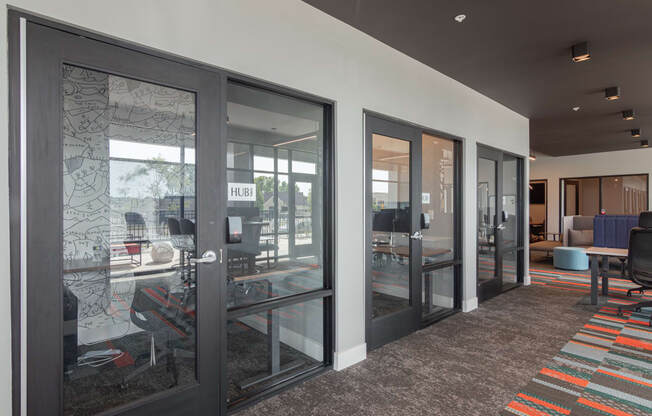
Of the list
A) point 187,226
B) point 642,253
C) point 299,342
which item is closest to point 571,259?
point 642,253

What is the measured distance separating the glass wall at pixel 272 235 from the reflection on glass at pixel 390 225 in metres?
0.69

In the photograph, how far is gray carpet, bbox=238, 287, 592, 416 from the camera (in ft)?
7.46

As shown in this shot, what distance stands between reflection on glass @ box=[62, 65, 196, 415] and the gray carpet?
806mm

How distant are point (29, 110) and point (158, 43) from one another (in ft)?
2.29

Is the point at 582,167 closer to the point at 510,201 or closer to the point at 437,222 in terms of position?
the point at 510,201

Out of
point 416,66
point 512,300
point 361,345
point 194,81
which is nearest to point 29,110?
point 194,81

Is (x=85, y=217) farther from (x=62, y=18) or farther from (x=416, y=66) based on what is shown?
(x=416, y=66)

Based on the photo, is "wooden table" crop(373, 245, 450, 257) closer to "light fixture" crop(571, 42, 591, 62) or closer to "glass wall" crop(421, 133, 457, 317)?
"glass wall" crop(421, 133, 457, 317)

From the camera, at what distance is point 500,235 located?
512 centimetres

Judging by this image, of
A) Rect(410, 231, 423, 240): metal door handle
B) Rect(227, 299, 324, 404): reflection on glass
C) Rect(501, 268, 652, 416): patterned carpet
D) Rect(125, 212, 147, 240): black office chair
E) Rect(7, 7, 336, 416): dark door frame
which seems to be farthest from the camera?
Rect(410, 231, 423, 240): metal door handle

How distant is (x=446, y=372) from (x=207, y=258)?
204 centimetres

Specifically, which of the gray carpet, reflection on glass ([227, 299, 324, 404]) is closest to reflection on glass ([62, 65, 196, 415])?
reflection on glass ([227, 299, 324, 404])

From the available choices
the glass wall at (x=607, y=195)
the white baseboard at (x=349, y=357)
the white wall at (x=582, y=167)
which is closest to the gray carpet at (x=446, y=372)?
the white baseboard at (x=349, y=357)

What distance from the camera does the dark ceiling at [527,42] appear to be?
260 cm
